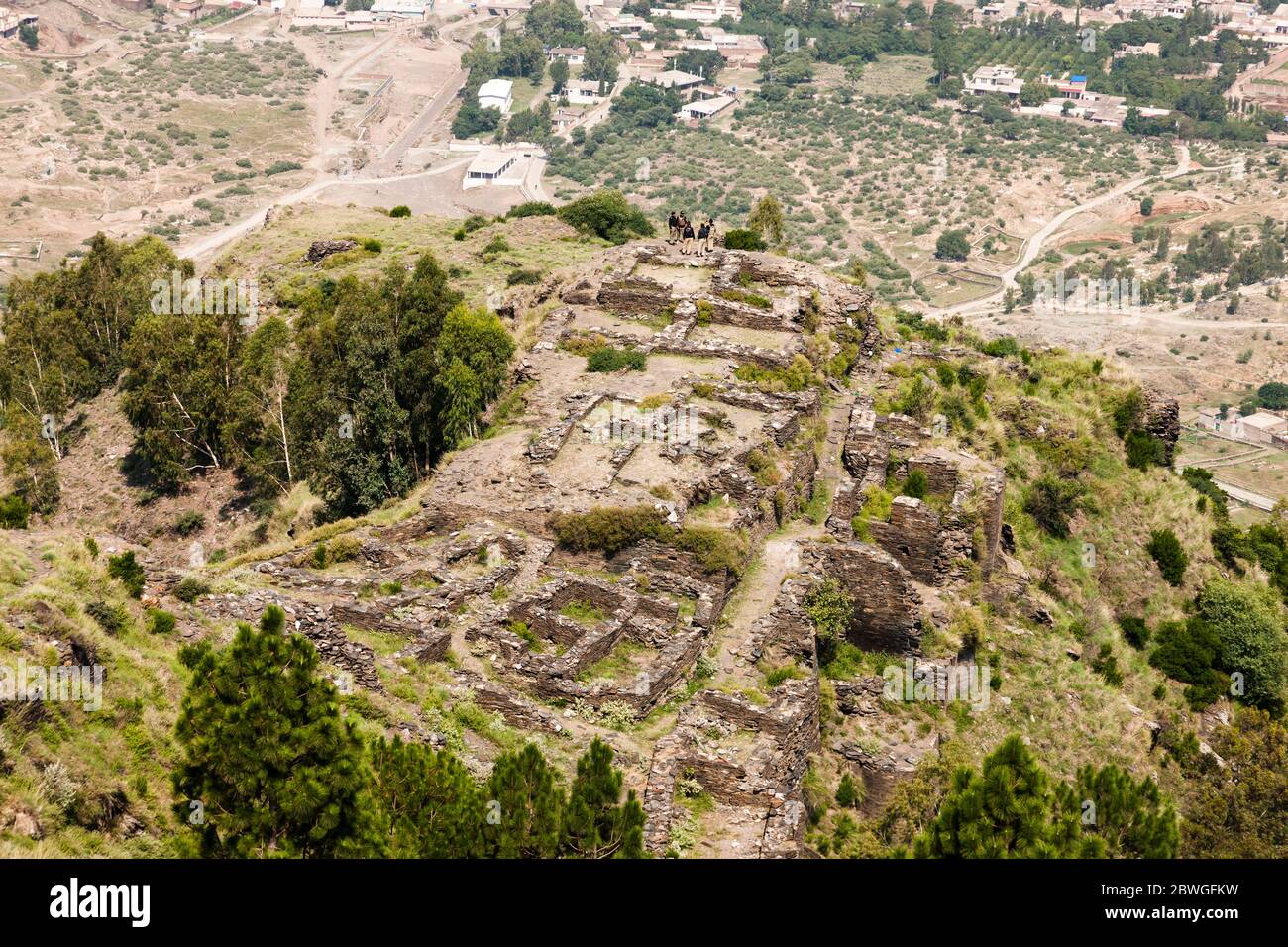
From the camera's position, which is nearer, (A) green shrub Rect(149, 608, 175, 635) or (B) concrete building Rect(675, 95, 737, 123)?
(A) green shrub Rect(149, 608, 175, 635)

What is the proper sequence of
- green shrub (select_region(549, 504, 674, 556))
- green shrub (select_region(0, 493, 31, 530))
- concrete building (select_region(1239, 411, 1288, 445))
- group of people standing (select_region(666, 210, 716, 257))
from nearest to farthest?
green shrub (select_region(0, 493, 31, 530)), green shrub (select_region(549, 504, 674, 556)), group of people standing (select_region(666, 210, 716, 257)), concrete building (select_region(1239, 411, 1288, 445))

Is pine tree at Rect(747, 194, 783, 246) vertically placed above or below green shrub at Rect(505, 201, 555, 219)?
above

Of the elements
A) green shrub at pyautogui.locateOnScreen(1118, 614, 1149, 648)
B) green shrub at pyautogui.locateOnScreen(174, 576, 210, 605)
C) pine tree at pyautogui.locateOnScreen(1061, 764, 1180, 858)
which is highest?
green shrub at pyautogui.locateOnScreen(174, 576, 210, 605)

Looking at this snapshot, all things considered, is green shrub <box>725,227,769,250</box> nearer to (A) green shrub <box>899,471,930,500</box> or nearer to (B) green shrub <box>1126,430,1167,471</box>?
(B) green shrub <box>1126,430,1167,471</box>

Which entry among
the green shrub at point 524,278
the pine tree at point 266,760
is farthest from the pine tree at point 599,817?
the green shrub at point 524,278

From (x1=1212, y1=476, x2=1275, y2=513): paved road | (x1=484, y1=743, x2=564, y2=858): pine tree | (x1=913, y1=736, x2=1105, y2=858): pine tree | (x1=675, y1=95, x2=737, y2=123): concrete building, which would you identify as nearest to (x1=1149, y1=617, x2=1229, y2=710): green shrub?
(x1=913, y1=736, x2=1105, y2=858): pine tree

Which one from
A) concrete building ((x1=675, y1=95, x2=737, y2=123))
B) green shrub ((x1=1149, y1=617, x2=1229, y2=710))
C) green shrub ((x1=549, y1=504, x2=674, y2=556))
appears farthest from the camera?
concrete building ((x1=675, y1=95, x2=737, y2=123))
